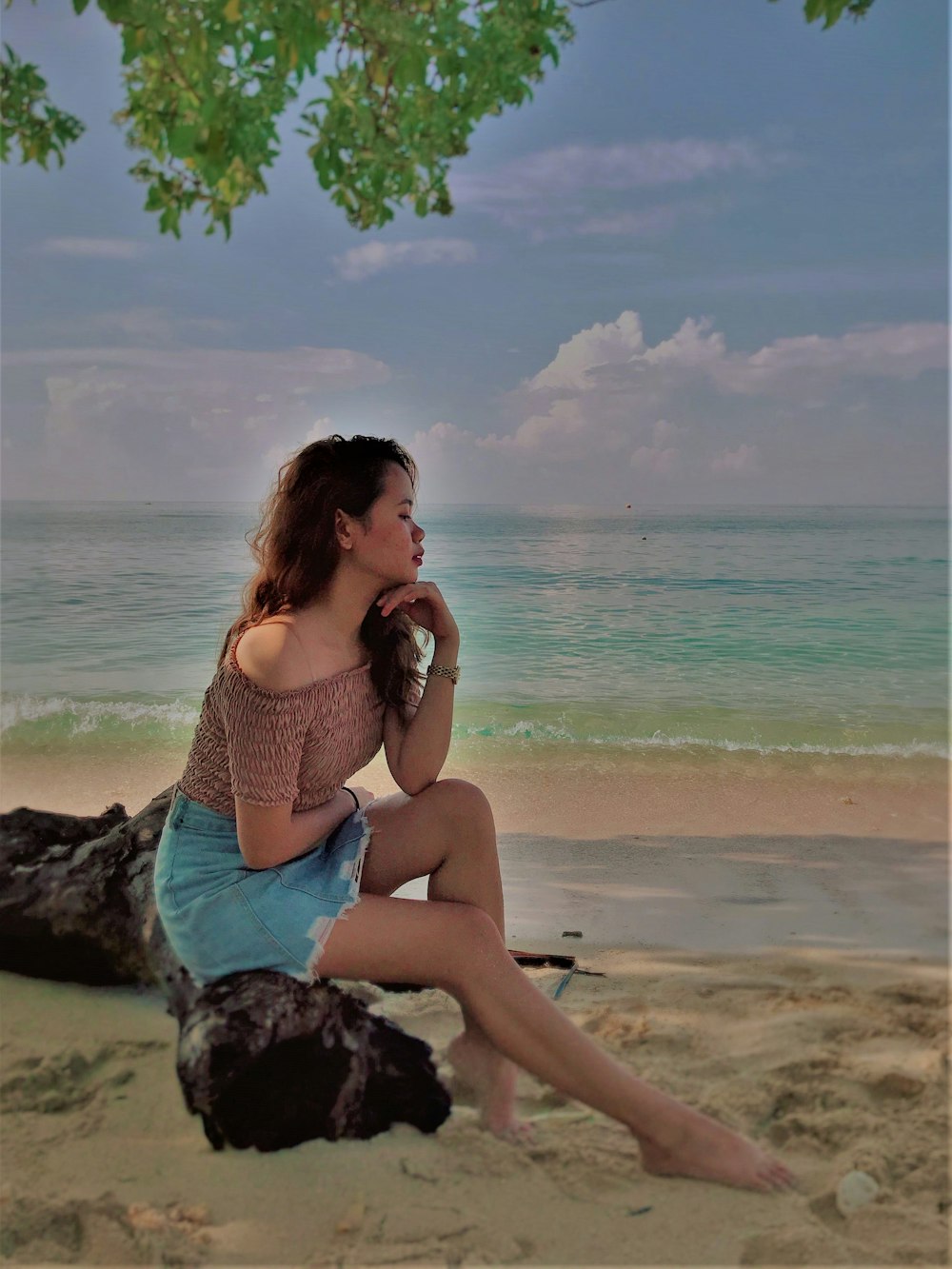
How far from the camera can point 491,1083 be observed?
7.89ft

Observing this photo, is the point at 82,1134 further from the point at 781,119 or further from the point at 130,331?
the point at 781,119

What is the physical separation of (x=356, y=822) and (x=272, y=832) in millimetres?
316

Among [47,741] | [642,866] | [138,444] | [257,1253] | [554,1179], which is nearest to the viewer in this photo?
[257,1253]

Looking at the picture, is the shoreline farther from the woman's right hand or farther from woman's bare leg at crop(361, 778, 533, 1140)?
woman's bare leg at crop(361, 778, 533, 1140)

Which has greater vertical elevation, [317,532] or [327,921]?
[317,532]

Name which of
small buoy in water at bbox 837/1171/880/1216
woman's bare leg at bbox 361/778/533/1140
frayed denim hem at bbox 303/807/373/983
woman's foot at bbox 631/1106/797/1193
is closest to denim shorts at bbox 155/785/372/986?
frayed denim hem at bbox 303/807/373/983

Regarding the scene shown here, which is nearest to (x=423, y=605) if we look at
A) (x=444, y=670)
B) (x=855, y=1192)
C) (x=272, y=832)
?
(x=444, y=670)

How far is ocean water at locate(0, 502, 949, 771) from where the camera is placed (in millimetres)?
8328

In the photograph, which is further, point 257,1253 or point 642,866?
point 642,866

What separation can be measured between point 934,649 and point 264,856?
34.4 ft

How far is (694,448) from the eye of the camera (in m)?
22.6

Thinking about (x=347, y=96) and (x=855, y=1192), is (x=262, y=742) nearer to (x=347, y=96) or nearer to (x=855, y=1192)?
(x=855, y=1192)

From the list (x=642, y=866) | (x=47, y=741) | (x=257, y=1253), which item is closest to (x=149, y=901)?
(x=257, y=1253)

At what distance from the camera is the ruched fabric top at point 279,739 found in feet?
7.20
